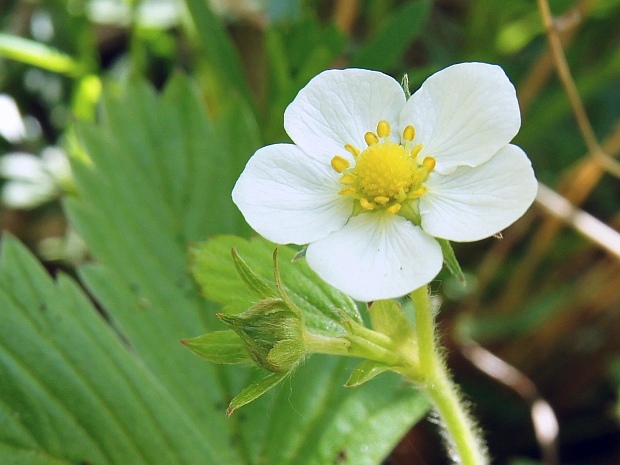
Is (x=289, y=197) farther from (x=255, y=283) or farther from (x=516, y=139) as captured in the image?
(x=516, y=139)

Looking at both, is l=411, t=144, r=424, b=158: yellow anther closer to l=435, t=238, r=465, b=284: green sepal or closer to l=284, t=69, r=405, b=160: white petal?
l=284, t=69, r=405, b=160: white petal

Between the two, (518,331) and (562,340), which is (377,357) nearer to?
(518,331)

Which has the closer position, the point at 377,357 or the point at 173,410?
the point at 377,357

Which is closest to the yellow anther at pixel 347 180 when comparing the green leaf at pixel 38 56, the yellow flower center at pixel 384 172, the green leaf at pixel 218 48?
the yellow flower center at pixel 384 172

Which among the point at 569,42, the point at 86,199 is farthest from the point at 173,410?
the point at 569,42

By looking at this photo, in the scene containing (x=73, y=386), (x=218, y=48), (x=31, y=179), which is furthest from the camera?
(x=31, y=179)

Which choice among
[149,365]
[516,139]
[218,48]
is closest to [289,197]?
[149,365]

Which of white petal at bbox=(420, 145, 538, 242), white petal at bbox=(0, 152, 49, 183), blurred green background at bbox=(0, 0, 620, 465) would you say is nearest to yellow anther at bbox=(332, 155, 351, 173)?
white petal at bbox=(420, 145, 538, 242)
